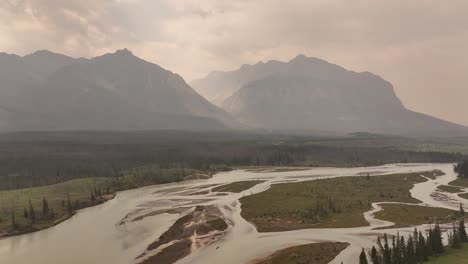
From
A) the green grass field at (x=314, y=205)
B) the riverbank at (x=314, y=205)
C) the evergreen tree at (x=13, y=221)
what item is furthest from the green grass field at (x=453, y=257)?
the evergreen tree at (x=13, y=221)

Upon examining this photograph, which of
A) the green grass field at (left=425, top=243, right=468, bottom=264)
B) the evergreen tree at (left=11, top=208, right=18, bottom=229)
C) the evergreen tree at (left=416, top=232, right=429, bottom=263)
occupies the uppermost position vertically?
the evergreen tree at (left=11, top=208, right=18, bottom=229)

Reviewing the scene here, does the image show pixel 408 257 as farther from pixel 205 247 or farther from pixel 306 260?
pixel 205 247

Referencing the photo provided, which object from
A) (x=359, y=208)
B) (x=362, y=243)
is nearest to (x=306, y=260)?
(x=362, y=243)

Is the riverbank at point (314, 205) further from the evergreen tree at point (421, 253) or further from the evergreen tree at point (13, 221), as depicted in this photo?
the evergreen tree at point (13, 221)

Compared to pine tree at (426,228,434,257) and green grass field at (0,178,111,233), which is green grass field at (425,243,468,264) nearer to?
pine tree at (426,228,434,257)

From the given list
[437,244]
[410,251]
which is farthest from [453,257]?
[410,251]

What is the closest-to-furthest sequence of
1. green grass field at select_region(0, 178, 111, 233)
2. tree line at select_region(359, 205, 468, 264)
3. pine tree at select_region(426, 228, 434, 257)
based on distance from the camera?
1. tree line at select_region(359, 205, 468, 264)
2. pine tree at select_region(426, 228, 434, 257)
3. green grass field at select_region(0, 178, 111, 233)

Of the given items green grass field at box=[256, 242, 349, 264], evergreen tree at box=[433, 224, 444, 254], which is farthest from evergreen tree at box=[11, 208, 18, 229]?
evergreen tree at box=[433, 224, 444, 254]
